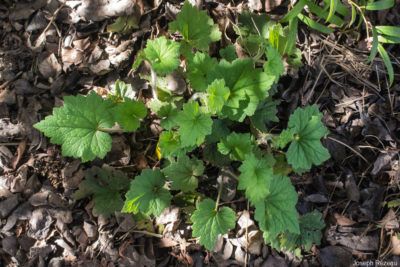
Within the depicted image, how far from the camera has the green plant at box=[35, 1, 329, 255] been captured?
6.52 feet

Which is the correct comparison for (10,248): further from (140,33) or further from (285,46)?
(285,46)

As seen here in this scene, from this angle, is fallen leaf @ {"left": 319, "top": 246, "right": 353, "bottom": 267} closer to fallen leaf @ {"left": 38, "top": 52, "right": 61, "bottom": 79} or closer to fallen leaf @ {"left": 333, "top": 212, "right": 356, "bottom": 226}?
fallen leaf @ {"left": 333, "top": 212, "right": 356, "bottom": 226}

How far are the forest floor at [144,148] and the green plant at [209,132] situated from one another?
1.05ft

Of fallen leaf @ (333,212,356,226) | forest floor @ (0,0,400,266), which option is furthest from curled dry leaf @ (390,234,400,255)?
fallen leaf @ (333,212,356,226)

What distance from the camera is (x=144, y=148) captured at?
258 centimetres

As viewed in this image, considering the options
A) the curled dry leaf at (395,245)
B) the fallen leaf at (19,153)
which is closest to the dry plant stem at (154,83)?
the fallen leaf at (19,153)

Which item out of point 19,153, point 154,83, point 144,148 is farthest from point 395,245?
point 19,153

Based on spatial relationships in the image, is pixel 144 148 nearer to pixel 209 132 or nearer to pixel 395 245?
pixel 209 132

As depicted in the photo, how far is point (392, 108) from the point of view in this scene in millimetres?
2623

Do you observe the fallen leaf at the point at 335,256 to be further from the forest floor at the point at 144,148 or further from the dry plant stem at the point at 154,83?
the dry plant stem at the point at 154,83

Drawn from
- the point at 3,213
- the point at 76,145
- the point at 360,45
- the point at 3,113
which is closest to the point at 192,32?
the point at 76,145

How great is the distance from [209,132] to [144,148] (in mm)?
828

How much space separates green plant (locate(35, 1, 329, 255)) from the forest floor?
32cm

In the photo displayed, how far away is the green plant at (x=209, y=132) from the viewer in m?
1.99
